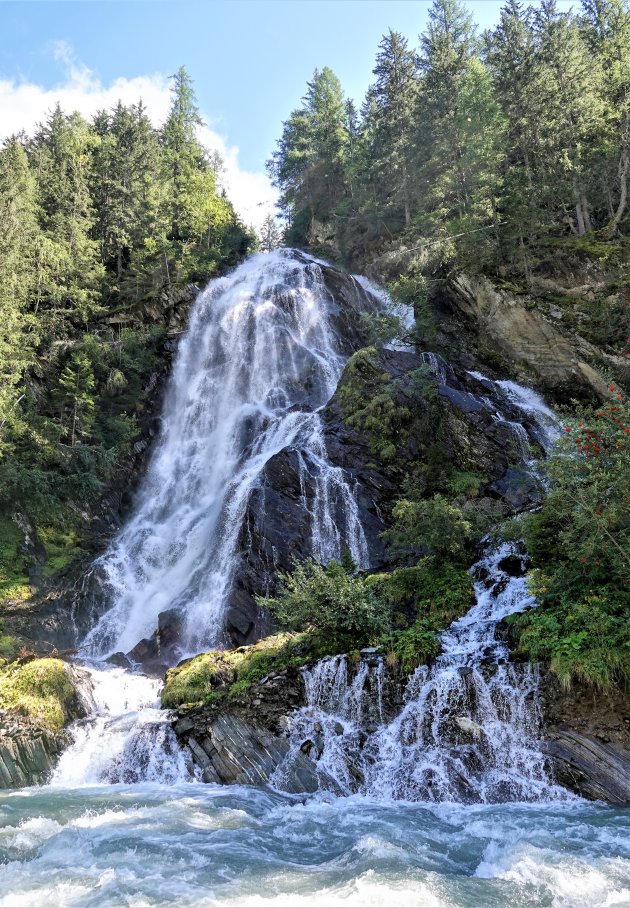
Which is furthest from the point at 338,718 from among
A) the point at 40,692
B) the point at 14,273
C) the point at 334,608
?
the point at 14,273

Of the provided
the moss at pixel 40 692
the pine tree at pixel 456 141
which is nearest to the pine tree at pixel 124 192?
the pine tree at pixel 456 141

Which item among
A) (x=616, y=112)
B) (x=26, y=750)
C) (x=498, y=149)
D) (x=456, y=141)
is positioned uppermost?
(x=456, y=141)

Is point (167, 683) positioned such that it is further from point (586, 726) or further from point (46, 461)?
point (46, 461)

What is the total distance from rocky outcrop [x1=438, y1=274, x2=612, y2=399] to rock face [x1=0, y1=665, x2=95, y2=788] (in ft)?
74.0

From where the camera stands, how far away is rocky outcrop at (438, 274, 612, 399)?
24.6 meters

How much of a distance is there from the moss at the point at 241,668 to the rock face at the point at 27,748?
2241mm

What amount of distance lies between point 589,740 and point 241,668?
6701 mm

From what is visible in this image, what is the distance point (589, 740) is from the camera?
9008mm

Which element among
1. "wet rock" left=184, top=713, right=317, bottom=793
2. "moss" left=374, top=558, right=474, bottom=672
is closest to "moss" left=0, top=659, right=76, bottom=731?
"wet rock" left=184, top=713, right=317, bottom=793

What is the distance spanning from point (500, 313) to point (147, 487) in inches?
711

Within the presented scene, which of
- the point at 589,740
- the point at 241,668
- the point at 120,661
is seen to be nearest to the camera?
the point at 589,740

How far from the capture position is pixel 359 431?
2139 centimetres

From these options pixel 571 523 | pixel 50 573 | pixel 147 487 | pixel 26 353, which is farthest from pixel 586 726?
pixel 26 353

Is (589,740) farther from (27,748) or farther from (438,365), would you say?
(438,365)
